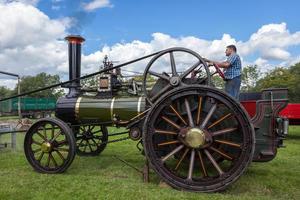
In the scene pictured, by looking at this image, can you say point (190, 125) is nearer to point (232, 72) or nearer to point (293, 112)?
point (232, 72)

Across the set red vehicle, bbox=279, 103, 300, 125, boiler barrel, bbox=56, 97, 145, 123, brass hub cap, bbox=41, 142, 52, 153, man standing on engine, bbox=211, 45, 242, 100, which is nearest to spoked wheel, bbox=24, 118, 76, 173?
brass hub cap, bbox=41, 142, 52, 153

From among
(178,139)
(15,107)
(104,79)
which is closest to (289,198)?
(178,139)

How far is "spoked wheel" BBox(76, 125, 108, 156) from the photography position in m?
7.00

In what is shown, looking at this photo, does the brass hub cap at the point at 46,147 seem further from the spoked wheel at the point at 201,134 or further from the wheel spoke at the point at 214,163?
the wheel spoke at the point at 214,163

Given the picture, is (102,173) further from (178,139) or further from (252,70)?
(252,70)

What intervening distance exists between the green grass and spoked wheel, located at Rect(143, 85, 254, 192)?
0.79 feet

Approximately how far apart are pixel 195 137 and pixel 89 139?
10.2 ft

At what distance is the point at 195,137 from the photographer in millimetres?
4629

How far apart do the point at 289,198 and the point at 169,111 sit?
77.4 inches

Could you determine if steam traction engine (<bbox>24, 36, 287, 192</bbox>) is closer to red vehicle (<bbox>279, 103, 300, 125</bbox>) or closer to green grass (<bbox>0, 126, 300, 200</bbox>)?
green grass (<bbox>0, 126, 300, 200</bbox>)

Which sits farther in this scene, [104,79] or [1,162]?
[1,162]

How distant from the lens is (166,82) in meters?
5.25

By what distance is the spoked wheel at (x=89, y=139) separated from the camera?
7004mm

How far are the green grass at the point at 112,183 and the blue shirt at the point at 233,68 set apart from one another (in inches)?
63.7
